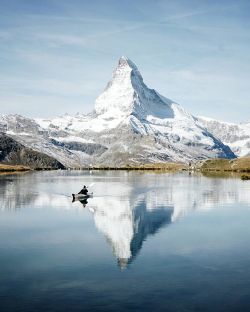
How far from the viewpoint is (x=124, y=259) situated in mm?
57844

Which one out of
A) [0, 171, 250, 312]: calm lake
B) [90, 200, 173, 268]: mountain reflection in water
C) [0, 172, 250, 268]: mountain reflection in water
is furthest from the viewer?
[0, 172, 250, 268]: mountain reflection in water

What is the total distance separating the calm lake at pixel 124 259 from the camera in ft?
138

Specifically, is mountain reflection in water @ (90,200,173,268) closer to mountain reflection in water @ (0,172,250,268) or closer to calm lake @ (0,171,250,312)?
mountain reflection in water @ (0,172,250,268)

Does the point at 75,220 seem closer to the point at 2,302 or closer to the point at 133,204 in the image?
the point at 133,204

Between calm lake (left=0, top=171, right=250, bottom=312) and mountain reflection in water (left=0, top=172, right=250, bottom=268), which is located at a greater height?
mountain reflection in water (left=0, top=172, right=250, bottom=268)

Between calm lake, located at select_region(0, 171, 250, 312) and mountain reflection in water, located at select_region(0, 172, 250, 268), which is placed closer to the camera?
calm lake, located at select_region(0, 171, 250, 312)

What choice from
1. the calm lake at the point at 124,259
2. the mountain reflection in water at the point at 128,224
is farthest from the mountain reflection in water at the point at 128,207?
the calm lake at the point at 124,259

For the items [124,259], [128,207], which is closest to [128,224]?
[128,207]

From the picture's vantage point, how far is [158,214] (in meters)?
100

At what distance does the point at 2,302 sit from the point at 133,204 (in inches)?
3113

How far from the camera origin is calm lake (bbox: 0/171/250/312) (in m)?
42.0

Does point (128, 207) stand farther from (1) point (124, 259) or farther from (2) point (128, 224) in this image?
(1) point (124, 259)

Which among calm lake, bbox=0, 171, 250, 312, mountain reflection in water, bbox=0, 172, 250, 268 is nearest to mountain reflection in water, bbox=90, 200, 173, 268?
mountain reflection in water, bbox=0, 172, 250, 268

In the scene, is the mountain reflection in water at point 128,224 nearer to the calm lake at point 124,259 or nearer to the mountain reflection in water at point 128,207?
the mountain reflection in water at point 128,207
